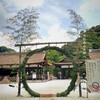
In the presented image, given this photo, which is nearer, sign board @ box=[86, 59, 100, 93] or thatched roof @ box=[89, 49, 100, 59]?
sign board @ box=[86, 59, 100, 93]

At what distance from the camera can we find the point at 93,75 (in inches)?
177

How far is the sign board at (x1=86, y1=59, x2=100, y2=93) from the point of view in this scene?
175 inches

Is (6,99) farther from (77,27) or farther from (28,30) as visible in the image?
(77,27)

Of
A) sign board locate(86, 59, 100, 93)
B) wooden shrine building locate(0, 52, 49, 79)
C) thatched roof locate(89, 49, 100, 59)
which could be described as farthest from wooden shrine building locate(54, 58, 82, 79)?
sign board locate(86, 59, 100, 93)

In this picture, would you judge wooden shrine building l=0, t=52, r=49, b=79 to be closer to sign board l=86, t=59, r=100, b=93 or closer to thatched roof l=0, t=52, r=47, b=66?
thatched roof l=0, t=52, r=47, b=66

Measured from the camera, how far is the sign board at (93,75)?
14.6 ft

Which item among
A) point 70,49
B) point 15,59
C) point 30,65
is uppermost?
point 70,49

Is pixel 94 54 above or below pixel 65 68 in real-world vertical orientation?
above

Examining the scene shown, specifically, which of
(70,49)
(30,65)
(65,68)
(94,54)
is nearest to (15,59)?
(30,65)

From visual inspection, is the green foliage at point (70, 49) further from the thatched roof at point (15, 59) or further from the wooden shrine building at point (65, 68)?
Answer: the wooden shrine building at point (65, 68)

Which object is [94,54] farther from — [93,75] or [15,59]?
[93,75]

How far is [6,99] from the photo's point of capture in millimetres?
4875

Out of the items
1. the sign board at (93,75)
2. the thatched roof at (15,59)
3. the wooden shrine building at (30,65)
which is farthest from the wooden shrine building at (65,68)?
the sign board at (93,75)

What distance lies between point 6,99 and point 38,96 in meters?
1.12
